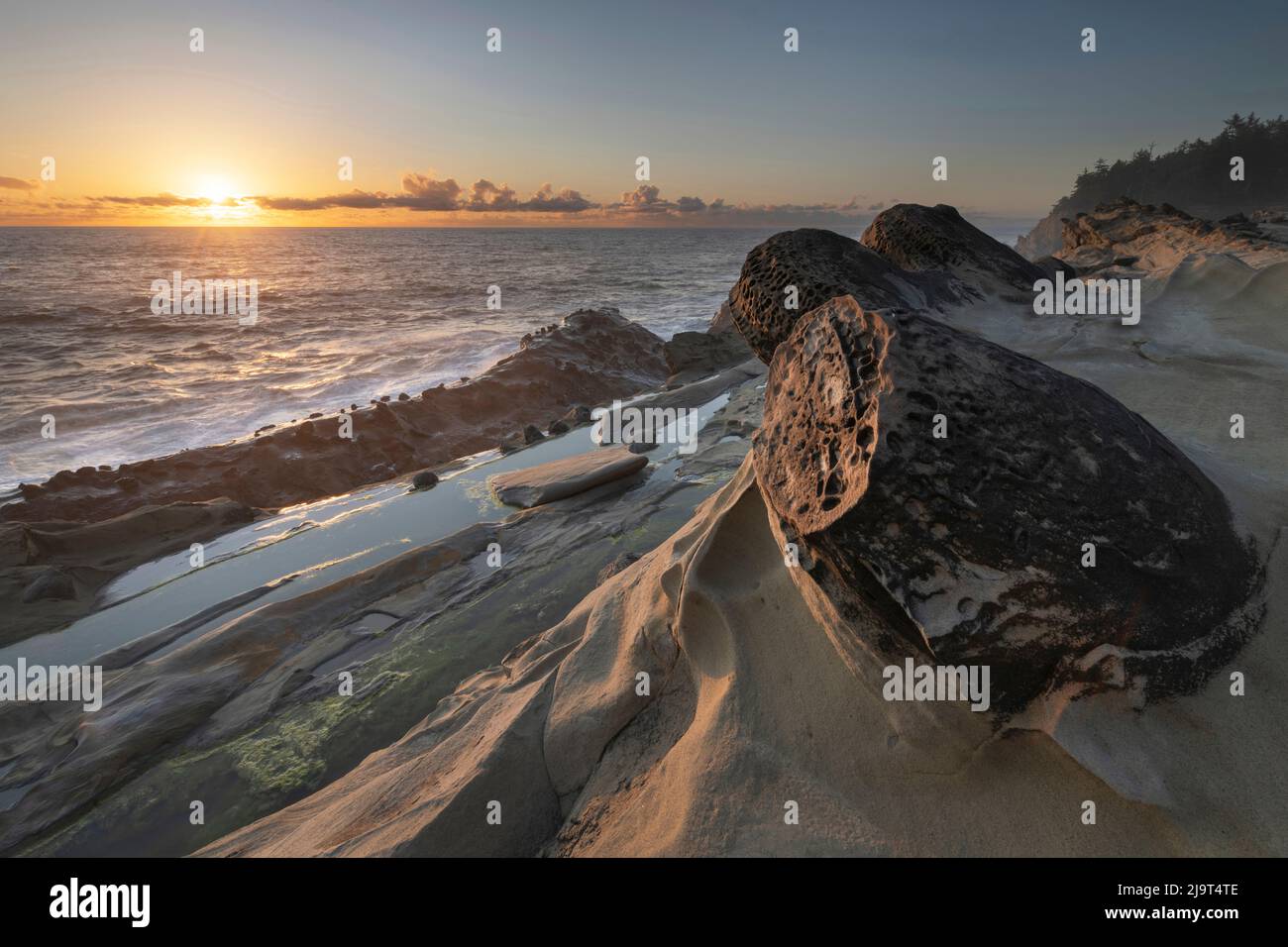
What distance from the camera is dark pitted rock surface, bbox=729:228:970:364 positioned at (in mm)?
4297

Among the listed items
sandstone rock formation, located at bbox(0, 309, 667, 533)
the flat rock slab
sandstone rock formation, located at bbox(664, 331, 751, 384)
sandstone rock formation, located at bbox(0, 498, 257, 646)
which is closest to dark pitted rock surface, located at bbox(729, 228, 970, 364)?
the flat rock slab

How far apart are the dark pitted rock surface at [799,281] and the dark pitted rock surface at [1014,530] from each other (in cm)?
262

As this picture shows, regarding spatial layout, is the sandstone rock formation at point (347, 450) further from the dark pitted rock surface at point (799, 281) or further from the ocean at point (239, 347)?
the dark pitted rock surface at point (799, 281)

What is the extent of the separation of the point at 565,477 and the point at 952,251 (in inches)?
179

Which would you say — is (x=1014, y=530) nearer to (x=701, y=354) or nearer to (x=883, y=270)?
(x=883, y=270)

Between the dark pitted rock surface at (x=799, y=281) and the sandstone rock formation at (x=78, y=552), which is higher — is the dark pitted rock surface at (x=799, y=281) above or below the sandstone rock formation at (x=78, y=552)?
above

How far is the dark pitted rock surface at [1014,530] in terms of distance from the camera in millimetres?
1510

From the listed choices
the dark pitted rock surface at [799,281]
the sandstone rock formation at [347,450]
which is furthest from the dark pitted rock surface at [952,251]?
the sandstone rock formation at [347,450]

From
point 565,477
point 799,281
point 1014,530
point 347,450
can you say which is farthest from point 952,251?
point 347,450

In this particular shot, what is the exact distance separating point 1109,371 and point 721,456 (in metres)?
3.14

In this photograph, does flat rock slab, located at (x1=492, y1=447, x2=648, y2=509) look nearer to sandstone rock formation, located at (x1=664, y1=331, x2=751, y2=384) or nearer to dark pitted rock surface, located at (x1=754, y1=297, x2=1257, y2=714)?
dark pitted rock surface, located at (x1=754, y1=297, x2=1257, y2=714)

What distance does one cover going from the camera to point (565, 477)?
229 inches
